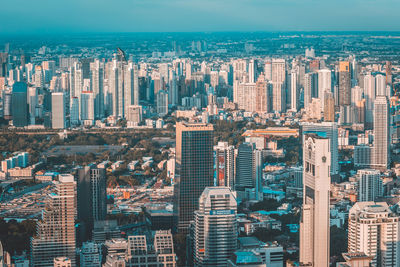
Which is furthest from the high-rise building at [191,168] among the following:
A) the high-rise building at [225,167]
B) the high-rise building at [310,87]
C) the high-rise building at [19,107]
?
the high-rise building at [310,87]

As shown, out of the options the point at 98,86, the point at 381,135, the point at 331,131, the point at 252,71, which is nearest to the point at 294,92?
the point at 252,71

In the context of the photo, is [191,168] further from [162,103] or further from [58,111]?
[162,103]

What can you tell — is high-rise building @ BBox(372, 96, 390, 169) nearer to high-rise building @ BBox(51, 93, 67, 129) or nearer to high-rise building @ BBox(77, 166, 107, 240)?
high-rise building @ BBox(77, 166, 107, 240)

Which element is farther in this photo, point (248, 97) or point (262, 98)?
point (248, 97)

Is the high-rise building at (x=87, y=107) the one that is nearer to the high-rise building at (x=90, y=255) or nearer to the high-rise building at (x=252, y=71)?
the high-rise building at (x=252, y=71)

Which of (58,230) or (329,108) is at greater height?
(329,108)

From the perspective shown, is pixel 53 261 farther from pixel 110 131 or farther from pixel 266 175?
pixel 110 131

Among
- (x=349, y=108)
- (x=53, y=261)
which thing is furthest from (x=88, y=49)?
(x=53, y=261)

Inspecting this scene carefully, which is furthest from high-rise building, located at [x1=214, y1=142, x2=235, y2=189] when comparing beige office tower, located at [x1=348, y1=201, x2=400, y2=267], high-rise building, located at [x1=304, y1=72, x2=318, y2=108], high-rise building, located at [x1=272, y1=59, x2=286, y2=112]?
high-rise building, located at [x1=272, y1=59, x2=286, y2=112]
